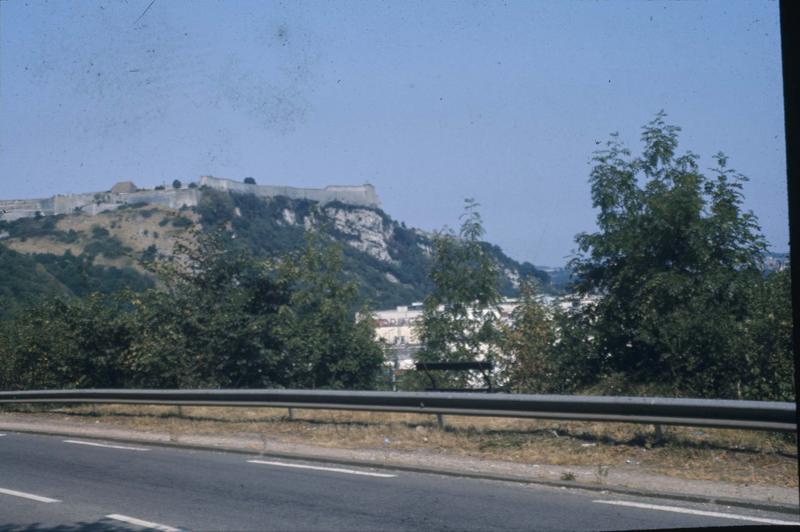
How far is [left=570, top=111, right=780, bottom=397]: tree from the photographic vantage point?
44.8 feet

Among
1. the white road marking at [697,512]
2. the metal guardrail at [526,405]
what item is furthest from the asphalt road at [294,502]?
the metal guardrail at [526,405]

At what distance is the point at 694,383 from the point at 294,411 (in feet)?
20.5

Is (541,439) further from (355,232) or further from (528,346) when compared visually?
(355,232)

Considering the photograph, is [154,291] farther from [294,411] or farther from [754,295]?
[754,295]

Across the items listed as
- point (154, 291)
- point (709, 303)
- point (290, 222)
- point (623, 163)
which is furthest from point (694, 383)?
point (290, 222)

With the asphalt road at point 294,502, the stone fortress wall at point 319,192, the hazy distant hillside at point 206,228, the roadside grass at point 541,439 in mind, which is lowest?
the asphalt road at point 294,502

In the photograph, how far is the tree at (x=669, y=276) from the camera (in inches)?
538

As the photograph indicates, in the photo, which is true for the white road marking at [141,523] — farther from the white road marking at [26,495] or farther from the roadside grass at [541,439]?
the roadside grass at [541,439]

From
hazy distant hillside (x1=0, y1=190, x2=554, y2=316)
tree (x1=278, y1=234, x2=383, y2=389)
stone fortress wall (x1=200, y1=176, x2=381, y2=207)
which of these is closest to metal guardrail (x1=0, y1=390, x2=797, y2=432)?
tree (x1=278, y1=234, x2=383, y2=389)

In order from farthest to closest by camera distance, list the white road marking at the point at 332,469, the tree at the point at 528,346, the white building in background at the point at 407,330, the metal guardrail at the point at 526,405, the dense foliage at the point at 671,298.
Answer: the white building in background at the point at 407,330 → the tree at the point at 528,346 → the dense foliage at the point at 671,298 → the white road marking at the point at 332,469 → the metal guardrail at the point at 526,405

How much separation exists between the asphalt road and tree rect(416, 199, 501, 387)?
10.6 metres

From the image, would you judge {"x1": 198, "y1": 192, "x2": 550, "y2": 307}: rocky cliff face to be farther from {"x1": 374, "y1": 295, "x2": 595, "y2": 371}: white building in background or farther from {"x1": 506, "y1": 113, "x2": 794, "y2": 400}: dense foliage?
{"x1": 506, "y1": 113, "x2": 794, "y2": 400}: dense foliage

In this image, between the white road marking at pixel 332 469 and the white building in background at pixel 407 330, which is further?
the white building in background at pixel 407 330

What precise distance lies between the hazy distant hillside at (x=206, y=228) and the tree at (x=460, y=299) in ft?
2.06
